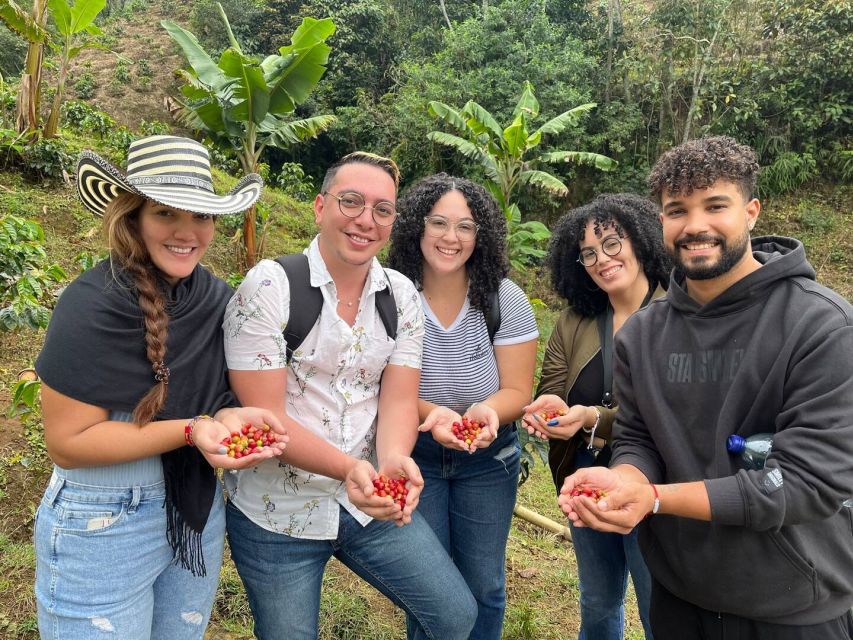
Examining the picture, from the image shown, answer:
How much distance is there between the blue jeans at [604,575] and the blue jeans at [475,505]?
35 cm

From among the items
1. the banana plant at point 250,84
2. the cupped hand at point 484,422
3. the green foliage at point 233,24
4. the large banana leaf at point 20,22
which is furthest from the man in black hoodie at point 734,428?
the green foliage at point 233,24

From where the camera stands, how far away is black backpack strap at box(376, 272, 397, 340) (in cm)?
223

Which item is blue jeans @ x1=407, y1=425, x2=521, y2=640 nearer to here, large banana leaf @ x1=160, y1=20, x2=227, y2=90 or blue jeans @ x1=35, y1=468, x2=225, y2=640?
blue jeans @ x1=35, y1=468, x2=225, y2=640

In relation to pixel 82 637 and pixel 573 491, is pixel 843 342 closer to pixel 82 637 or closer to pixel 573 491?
pixel 573 491

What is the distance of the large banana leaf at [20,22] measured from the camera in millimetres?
6699

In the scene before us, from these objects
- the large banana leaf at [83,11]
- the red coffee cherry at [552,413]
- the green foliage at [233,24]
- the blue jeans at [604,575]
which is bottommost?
the blue jeans at [604,575]

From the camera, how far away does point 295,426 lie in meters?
2.04

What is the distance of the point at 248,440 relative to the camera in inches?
72.4

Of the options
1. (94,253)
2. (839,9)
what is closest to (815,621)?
(94,253)

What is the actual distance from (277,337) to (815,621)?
178 centimetres

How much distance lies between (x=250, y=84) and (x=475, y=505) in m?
6.01

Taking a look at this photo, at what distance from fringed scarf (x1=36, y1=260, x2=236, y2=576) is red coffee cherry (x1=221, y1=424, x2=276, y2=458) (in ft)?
0.67

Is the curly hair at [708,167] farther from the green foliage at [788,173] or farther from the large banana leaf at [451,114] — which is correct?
the green foliage at [788,173]

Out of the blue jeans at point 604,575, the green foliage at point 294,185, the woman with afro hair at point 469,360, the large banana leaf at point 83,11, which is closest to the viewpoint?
the woman with afro hair at point 469,360
